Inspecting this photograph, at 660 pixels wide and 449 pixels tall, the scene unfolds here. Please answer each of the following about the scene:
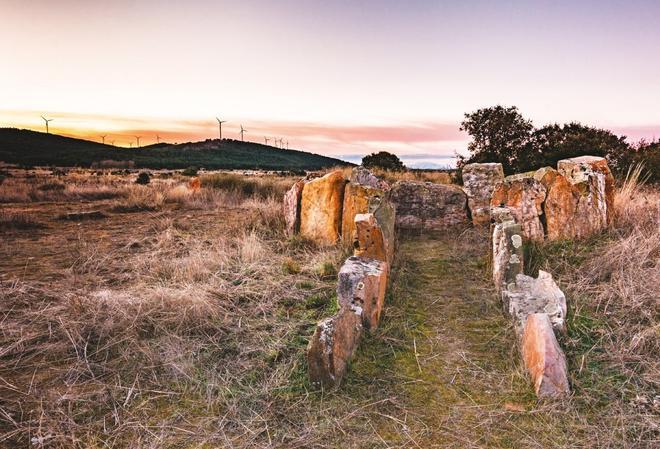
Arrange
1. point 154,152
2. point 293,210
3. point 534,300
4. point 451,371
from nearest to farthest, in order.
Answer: point 451,371 < point 534,300 < point 293,210 < point 154,152

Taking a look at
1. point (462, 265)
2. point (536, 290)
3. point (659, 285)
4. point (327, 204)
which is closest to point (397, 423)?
point (536, 290)

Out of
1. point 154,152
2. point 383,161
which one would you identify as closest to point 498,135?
point 383,161

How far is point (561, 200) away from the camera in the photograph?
617cm

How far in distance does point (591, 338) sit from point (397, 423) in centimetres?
202

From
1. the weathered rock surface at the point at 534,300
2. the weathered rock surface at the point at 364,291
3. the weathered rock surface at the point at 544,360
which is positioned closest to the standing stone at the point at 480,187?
the weathered rock surface at the point at 534,300

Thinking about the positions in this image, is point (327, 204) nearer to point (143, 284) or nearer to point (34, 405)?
point (143, 284)

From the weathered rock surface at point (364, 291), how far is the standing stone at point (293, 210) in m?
3.34

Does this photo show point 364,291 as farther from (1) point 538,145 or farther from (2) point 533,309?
(1) point 538,145

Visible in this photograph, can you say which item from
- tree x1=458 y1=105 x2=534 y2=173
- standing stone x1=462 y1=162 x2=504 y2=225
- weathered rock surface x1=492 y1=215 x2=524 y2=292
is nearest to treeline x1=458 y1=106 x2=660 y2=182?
tree x1=458 y1=105 x2=534 y2=173

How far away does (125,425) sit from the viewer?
9.30 feet

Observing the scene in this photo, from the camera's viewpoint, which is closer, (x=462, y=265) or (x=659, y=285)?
(x=659, y=285)

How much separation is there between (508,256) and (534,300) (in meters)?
0.72

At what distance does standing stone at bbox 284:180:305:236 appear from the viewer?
25.3 ft

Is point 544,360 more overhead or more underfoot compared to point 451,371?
more overhead
